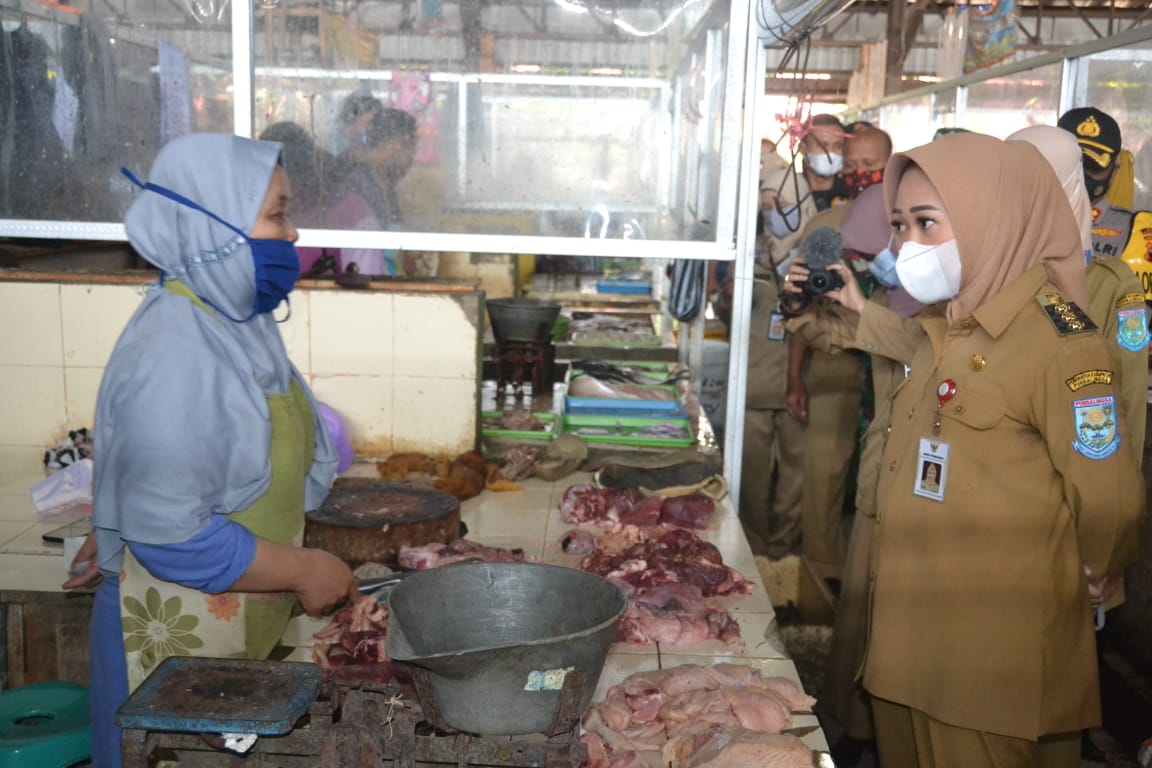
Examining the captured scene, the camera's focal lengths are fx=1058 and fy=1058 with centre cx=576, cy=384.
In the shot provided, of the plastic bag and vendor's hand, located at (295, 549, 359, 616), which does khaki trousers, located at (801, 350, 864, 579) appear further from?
vendor's hand, located at (295, 549, 359, 616)

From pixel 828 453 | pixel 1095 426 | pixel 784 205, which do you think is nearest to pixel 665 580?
pixel 1095 426

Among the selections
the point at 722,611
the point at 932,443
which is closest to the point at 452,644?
the point at 722,611

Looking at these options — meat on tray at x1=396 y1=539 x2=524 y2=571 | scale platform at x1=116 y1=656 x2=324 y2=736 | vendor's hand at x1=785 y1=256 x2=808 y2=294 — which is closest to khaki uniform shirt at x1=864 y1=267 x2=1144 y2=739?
vendor's hand at x1=785 y1=256 x2=808 y2=294

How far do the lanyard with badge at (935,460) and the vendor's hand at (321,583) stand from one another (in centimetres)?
144

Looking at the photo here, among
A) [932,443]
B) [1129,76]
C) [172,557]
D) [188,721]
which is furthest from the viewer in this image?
[1129,76]

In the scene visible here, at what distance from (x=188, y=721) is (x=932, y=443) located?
6.01 feet

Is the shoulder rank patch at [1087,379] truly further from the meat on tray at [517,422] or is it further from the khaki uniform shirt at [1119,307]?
the meat on tray at [517,422]

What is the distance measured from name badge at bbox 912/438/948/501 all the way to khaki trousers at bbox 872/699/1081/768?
58 centimetres

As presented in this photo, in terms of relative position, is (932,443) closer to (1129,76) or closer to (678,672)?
(678,672)

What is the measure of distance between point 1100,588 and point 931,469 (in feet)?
1.63

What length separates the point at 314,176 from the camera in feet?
13.2

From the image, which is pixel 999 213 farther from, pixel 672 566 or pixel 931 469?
pixel 672 566

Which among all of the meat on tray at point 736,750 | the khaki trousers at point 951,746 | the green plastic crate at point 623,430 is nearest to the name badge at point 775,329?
the green plastic crate at point 623,430

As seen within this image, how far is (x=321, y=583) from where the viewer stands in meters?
2.40
